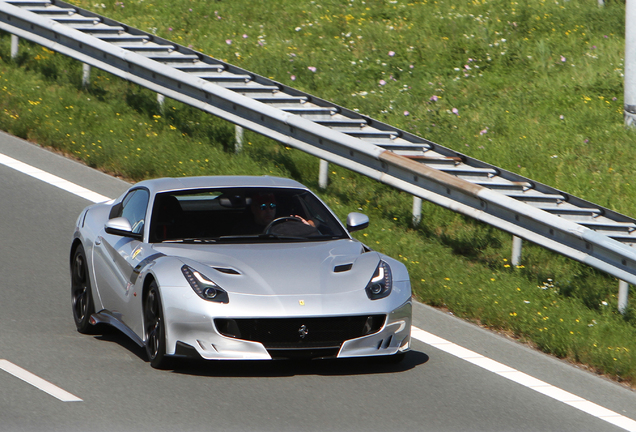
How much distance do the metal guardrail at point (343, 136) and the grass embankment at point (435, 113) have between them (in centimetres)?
49

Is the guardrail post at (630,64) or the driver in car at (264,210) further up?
the guardrail post at (630,64)

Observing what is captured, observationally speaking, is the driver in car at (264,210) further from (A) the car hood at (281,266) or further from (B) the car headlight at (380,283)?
(B) the car headlight at (380,283)

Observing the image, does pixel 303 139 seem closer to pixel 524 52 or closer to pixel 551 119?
pixel 551 119

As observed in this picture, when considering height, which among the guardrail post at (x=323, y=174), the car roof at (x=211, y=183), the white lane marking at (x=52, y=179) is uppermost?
the car roof at (x=211, y=183)

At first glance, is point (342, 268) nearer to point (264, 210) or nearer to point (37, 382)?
point (264, 210)

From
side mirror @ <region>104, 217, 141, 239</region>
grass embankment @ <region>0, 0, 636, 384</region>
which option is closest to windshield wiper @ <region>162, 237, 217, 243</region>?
side mirror @ <region>104, 217, 141, 239</region>

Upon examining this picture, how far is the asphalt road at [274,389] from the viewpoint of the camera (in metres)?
5.98

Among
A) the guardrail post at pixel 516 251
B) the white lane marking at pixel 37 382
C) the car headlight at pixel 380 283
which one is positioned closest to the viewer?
the white lane marking at pixel 37 382

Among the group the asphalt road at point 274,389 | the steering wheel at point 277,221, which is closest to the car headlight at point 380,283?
the asphalt road at point 274,389

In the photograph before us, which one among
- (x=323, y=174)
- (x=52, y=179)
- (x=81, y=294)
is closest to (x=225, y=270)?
(x=81, y=294)

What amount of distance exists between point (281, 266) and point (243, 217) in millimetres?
1027

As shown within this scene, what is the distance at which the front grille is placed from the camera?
664 cm

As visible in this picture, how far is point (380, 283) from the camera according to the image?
7.05 metres

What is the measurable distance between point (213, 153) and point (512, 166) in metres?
3.58
